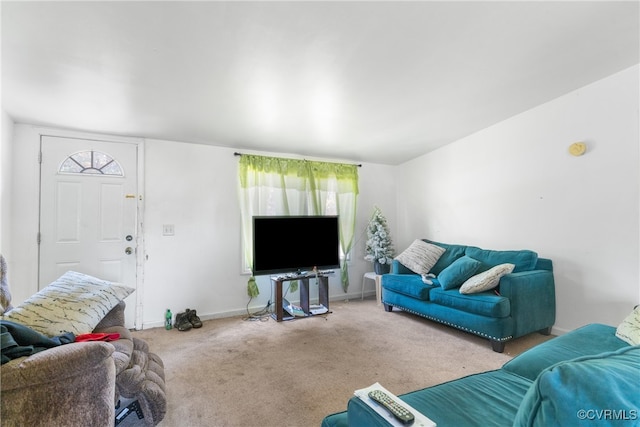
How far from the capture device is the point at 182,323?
10.6 ft

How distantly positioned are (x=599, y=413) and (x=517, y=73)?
2.74 meters

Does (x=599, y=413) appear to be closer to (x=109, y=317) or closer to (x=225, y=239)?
(x=109, y=317)

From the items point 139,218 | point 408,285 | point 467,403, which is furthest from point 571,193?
point 139,218

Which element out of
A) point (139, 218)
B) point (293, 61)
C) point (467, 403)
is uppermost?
point (293, 61)

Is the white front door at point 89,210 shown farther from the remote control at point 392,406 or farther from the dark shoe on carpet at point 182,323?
the remote control at point 392,406

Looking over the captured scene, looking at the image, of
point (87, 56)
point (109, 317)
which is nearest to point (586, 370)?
point (109, 317)

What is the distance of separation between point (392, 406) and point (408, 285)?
2.74m

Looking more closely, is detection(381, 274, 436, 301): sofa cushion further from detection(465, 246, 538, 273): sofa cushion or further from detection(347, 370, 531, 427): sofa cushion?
detection(347, 370, 531, 427): sofa cushion

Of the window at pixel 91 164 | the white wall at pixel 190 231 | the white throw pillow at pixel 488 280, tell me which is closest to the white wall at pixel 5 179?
the white wall at pixel 190 231

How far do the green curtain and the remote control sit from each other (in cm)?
293

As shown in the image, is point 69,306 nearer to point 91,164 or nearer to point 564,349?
point 91,164

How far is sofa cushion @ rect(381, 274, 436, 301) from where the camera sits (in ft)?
10.8

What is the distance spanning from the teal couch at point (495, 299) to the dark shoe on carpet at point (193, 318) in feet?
7.92

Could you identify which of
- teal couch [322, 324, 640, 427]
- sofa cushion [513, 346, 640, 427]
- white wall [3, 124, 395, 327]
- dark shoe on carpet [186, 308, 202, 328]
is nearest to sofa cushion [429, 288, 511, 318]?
teal couch [322, 324, 640, 427]
